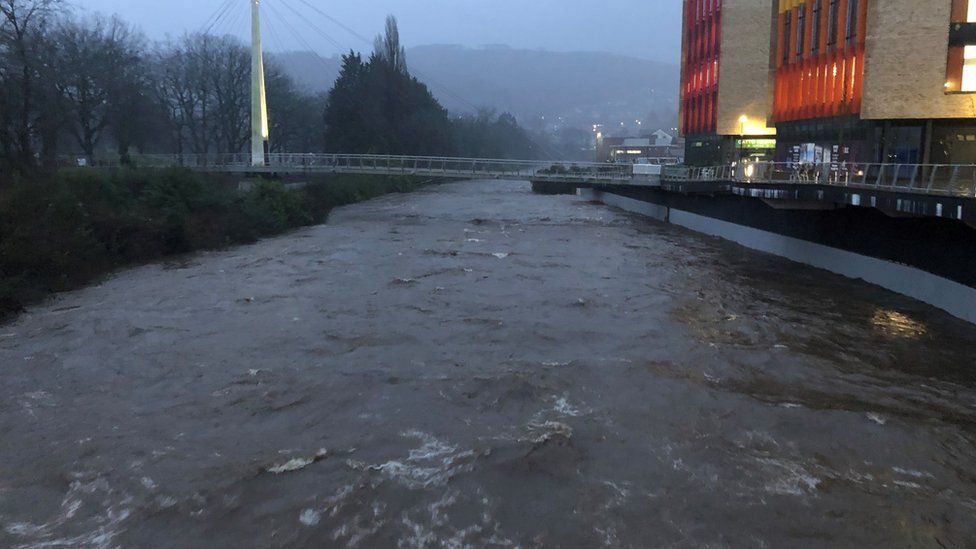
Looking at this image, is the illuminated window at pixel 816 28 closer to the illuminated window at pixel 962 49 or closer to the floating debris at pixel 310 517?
the illuminated window at pixel 962 49

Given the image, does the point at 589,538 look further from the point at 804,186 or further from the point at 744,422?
the point at 804,186

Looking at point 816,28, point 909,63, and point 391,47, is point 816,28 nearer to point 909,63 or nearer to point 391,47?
point 909,63

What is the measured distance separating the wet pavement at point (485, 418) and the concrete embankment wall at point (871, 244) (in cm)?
73

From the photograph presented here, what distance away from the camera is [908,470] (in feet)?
31.4

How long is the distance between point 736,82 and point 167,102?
45894mm

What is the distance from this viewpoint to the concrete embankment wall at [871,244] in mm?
18531

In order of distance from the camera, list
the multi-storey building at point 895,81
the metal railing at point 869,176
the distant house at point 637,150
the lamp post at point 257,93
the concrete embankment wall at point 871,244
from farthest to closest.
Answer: the distant house at point 637,150
the lamp post at point 257,93
the multi-storey building at point 895,81
the concrete embankment wall at point 871,244
the metal railing at point 869,176

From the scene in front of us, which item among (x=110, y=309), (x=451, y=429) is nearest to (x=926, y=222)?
(x=451, y=429)

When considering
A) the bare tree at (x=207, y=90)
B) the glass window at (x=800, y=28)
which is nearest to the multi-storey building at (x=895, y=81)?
the glass window at (x=800, y=28)

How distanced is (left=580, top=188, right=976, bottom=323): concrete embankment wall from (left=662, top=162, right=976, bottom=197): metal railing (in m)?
1.24

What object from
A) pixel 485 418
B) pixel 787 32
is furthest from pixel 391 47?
pixel 485 418

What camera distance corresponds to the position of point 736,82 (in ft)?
159

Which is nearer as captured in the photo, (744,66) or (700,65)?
(744,66)

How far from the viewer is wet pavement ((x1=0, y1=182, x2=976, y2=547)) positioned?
27.1ft
